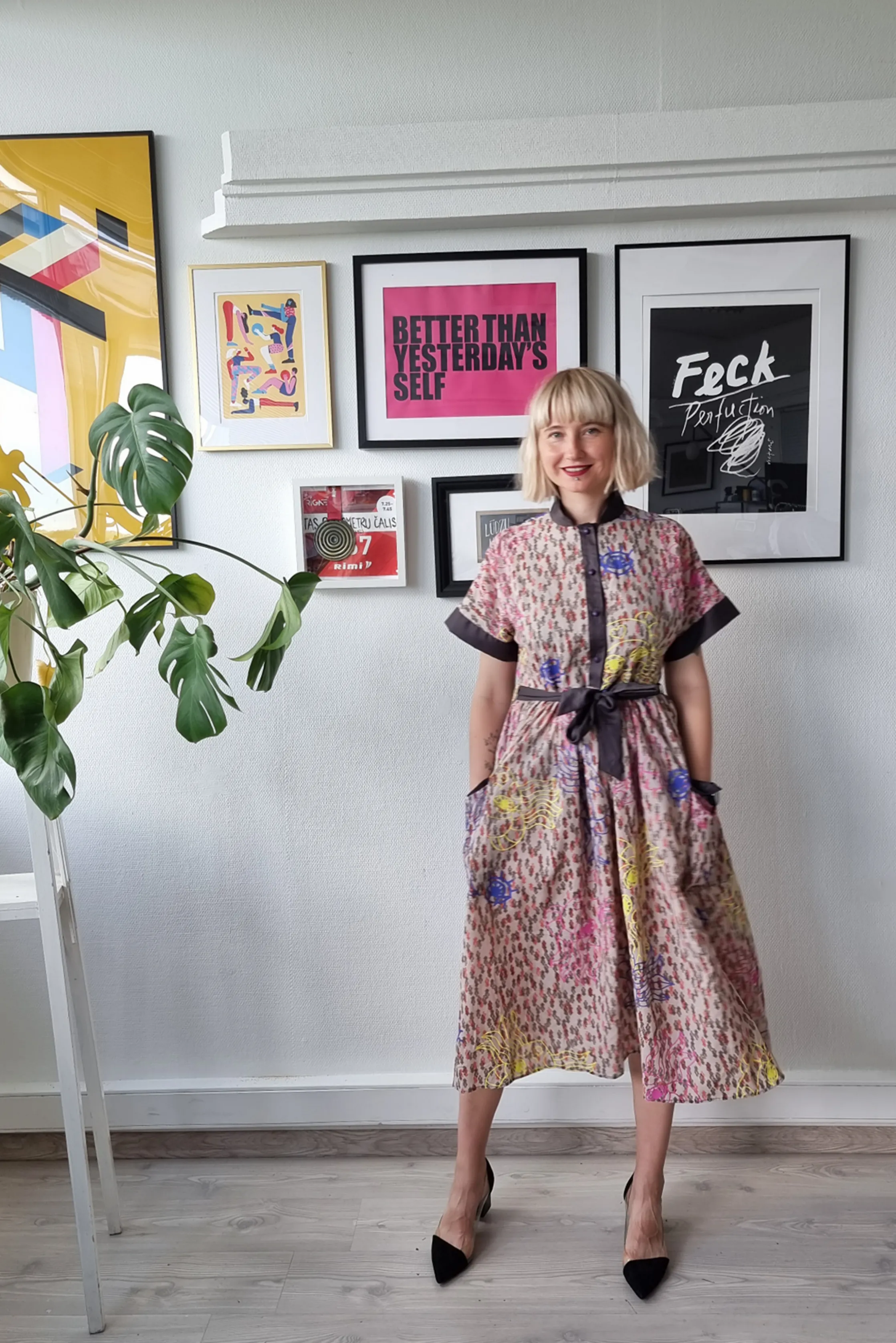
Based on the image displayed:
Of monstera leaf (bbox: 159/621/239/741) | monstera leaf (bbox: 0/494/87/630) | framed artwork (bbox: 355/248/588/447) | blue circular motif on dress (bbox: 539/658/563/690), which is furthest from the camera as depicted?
framed artwork (bbox: 355/248/588/447)

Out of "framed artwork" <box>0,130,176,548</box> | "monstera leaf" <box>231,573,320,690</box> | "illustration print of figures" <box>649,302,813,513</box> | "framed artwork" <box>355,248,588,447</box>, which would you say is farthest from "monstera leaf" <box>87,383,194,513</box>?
"illustration print of figures" <box>649,302,813,513</box>

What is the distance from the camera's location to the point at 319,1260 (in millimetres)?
1634

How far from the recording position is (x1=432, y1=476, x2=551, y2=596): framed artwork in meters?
1.83

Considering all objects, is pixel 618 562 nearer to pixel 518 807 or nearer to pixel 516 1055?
pixel 518 807

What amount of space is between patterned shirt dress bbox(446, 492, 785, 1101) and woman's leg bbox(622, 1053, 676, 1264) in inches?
3.1

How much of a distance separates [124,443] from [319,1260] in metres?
1.39

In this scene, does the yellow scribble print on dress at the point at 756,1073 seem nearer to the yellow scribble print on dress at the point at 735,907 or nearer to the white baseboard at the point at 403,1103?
the yellow scribble print on dress at the point at 735,907

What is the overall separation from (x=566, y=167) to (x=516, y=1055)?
1.57 meters

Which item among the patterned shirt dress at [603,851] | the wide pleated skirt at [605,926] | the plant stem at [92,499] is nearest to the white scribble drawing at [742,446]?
the patterned shirt dress at [603,851]

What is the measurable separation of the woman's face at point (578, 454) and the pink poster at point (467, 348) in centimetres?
31

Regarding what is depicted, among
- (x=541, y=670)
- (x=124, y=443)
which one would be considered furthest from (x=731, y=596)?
(x=124, y=443)

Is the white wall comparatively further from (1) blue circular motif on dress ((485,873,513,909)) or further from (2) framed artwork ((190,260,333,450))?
(1) blue circular motif on dress ((485,873,513,909))

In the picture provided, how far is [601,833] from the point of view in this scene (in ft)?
5.05

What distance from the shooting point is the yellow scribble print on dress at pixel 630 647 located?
1.53 metres
